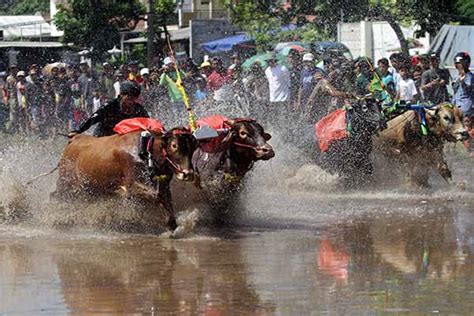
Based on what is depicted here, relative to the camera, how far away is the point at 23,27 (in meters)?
60.0

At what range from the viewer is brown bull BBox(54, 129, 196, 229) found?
37.5ft

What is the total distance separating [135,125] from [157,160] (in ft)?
2.35

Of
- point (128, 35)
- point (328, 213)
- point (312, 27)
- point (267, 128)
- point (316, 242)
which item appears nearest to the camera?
point (316, 242)

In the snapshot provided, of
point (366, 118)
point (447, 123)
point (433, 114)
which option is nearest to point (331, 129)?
point (366, 118)

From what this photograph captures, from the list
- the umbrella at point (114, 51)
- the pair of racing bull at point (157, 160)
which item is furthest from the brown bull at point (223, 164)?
the umbrella at point (114, 51)

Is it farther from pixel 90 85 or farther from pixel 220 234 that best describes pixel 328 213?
pixel 90 85

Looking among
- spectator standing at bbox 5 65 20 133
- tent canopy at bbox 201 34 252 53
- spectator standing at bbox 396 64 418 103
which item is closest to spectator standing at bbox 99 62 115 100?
spectator standing at bbox 5 65 20 133

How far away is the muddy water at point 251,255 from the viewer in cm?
853

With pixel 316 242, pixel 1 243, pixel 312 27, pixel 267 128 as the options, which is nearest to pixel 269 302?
pixel 316 242

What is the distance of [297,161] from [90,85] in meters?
11.7

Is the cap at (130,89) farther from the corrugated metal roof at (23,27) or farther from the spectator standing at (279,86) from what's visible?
the corrugated metal roof at (23,27)

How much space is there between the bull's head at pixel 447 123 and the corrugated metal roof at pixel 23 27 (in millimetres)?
43672

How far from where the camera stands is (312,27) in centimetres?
3388

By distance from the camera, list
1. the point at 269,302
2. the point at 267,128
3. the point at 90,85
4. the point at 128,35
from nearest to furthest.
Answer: the point at 269,302 → the point at 267,128 → the point at 90,85 → the point at 128,35
